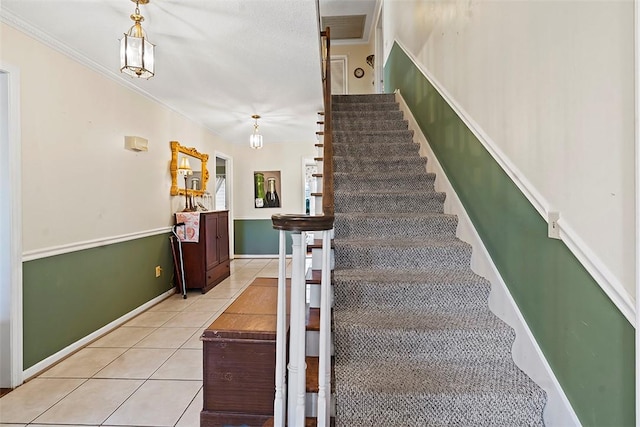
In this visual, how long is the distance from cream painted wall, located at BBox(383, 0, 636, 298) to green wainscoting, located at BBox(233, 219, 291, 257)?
5273mm

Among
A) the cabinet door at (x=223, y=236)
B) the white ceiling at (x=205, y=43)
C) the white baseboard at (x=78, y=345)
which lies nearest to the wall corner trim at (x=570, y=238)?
the white ceiling at (x=205, y=43)

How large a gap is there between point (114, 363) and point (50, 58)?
7.32ft

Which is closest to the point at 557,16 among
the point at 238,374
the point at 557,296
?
the point at 557,296

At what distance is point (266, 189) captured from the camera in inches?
272

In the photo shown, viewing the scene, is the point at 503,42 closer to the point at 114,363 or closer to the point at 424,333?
the point at 424,333

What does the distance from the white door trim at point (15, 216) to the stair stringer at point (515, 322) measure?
9.30ft

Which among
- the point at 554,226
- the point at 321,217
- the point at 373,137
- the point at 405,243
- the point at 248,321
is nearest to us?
the point at 321,217

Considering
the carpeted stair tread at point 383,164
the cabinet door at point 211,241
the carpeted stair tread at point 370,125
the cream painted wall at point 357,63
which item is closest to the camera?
the carpeted stair tread at point 383,164

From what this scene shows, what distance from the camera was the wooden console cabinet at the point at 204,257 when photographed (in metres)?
4.39

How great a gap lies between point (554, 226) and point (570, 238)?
0.30 ft

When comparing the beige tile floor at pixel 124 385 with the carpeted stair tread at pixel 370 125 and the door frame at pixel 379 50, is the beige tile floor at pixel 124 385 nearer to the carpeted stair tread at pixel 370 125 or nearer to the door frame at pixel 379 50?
the carpeted stair tread at pixel 370 125

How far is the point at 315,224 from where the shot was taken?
118 centimetres

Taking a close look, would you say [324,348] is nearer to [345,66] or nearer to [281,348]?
[281,348]

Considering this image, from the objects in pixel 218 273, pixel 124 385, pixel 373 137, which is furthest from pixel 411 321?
pixel 218 273
